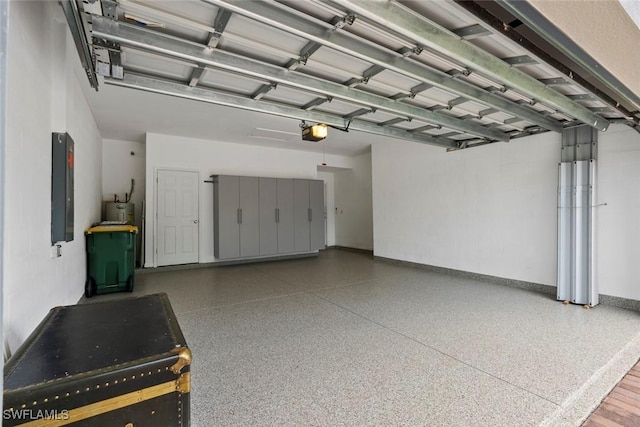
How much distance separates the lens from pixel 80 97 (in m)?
3.73

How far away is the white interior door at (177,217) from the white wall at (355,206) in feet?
14.8

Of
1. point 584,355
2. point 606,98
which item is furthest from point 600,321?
point 606,98

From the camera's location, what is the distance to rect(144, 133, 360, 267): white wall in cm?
596

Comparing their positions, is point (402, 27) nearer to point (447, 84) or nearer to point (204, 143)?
point (447, 84)

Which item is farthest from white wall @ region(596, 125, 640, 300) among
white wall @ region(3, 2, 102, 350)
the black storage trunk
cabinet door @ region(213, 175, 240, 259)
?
cabinet door @ region(213, 175, 240, 259)

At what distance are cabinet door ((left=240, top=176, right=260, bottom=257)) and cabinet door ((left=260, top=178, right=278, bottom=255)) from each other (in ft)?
0.32

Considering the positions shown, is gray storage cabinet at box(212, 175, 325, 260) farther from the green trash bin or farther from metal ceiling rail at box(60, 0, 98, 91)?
metal ceiling rail at box(60, 0, 98, 91)

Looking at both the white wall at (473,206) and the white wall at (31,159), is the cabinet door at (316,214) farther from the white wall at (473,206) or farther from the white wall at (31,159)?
the white wall at (31,159)

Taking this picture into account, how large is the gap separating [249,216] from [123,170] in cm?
296

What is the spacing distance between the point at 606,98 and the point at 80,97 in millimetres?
5778

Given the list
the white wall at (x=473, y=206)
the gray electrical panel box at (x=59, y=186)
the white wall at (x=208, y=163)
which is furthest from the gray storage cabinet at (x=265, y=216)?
the gray electrical panel box at (x=59, y=186)

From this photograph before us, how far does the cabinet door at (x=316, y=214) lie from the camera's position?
297 inches

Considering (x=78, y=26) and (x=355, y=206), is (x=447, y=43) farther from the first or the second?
(x=355, y=206)

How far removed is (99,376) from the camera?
41.1 inches
